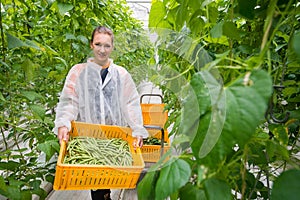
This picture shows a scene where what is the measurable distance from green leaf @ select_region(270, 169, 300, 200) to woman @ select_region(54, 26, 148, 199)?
0.46 m

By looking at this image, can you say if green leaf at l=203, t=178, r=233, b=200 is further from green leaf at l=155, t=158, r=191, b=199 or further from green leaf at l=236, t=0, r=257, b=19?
green leaf at l=236, t=0, r=257, b=19

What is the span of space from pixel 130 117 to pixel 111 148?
0.34 ft

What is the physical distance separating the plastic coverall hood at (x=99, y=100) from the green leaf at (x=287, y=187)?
48cm

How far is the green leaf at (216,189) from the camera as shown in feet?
0.87

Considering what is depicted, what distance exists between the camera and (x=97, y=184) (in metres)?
0.78

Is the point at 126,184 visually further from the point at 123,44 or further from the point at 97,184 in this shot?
the point at 123,44

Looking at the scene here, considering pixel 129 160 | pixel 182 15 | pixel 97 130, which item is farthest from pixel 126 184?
pixel 182 15

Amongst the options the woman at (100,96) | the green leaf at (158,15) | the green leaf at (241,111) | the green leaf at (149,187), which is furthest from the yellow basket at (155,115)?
the green leaf at (241,111)

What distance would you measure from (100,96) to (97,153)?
16cm

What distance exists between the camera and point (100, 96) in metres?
0.83

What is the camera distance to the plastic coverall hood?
77 cm

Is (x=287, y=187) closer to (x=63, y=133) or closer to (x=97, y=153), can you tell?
(x=97, y=153)

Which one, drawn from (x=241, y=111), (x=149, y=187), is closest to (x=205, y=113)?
(x=241, y=111)

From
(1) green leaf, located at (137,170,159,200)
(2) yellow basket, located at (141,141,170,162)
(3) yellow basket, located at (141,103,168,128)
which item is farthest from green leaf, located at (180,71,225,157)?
(3) yellow basket, located at (141,103,168,128)
